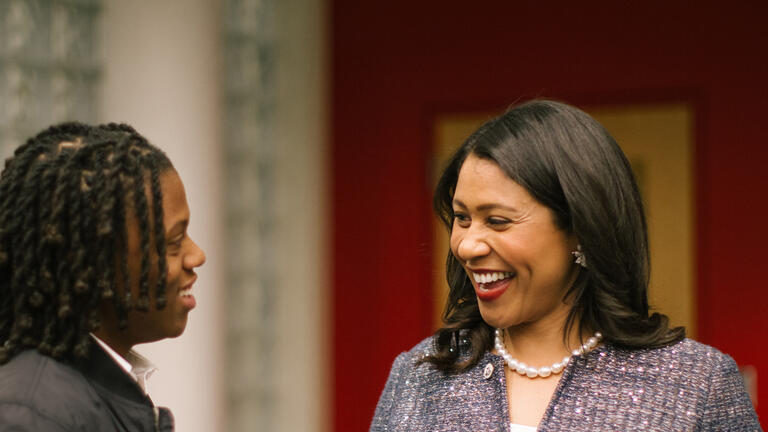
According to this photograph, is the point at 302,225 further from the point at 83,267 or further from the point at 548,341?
the point at 83,267

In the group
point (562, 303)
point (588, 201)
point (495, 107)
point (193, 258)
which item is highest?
point (495, 107)

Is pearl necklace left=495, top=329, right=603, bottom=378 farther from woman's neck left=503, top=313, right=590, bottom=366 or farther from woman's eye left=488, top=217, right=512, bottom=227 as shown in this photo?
woman's eye left=488, top=217, right=512, bottom=227

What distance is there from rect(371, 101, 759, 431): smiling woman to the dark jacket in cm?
57

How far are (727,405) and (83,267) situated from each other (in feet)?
3.73

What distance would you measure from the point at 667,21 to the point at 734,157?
0.64m

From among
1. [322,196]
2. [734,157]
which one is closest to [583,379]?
[734,157]

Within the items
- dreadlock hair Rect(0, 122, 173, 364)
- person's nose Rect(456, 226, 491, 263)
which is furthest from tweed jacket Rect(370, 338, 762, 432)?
dreadlock hair Rect(0, 122, 173, 364)

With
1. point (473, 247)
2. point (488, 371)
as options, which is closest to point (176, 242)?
point (473, 247)

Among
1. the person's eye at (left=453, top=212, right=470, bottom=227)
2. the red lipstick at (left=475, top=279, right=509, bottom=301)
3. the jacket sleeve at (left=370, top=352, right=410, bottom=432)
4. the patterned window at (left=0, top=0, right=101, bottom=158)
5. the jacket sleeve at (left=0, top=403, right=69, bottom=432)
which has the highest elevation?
the patterned window at (left=0, top=0, right=101, bottom=158)

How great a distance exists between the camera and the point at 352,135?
4.60 metres

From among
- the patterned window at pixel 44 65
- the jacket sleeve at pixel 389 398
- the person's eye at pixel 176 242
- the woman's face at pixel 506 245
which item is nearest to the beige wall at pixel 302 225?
the patterned window at pixel 44 65

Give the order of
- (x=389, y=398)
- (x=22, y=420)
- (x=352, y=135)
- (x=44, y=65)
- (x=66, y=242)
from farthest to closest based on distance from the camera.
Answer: (x=352, y=135) → (x=44, y=65) → (x=389, y=398) → (x=66, y=242) → (x=22, y=420)

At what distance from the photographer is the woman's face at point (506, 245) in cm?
169

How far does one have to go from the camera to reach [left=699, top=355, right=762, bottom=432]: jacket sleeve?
1.67m
